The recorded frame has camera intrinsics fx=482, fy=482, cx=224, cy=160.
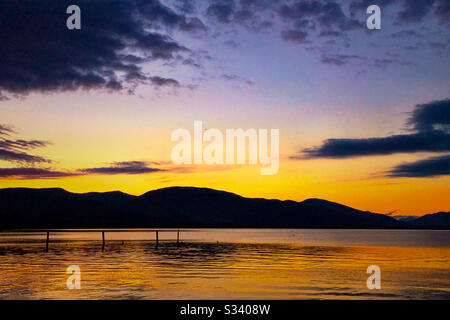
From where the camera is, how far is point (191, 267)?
5469 cm
